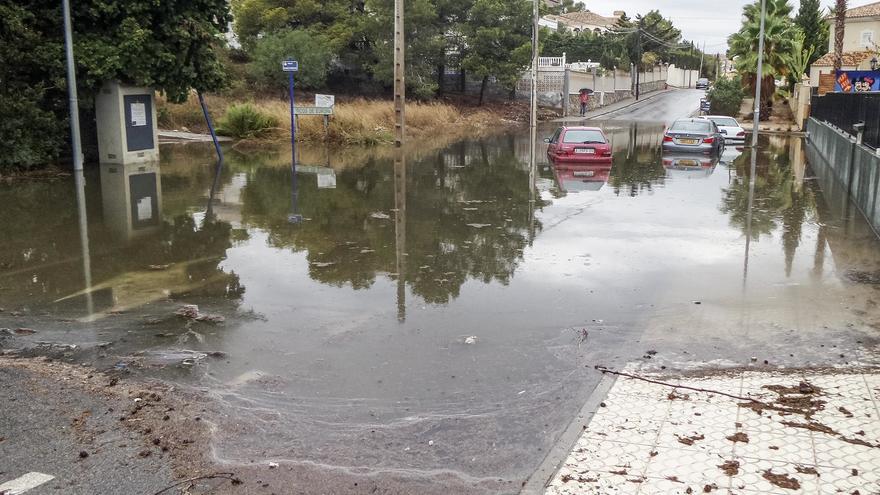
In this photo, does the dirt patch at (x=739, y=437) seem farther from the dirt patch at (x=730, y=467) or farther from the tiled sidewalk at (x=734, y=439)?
the dirt patch at (x=730, y=467)

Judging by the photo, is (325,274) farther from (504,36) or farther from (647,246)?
(504,36)

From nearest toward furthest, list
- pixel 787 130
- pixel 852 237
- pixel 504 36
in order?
pixel 852 237
pixel 787 130
pixel 504 36

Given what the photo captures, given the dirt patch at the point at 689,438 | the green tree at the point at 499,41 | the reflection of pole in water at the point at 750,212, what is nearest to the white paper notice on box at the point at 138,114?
the reflection of pole in water at the point at 750,212

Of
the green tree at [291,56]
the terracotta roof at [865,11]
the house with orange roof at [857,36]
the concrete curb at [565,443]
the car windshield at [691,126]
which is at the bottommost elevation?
the concrete curb at [565,443]

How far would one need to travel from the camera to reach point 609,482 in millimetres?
5043

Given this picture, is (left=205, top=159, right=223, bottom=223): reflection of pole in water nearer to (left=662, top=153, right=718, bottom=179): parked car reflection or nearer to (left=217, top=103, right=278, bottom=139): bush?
(left=217, top=103, right=278, bottom=139): bush

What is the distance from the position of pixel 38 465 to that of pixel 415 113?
129 ft

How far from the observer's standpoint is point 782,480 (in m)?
4.99

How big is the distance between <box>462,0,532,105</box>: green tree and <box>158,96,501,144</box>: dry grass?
726cm

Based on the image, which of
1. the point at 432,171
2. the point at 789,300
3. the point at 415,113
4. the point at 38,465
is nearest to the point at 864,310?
the point at 789,300

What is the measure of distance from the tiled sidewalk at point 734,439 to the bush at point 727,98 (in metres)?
55.5

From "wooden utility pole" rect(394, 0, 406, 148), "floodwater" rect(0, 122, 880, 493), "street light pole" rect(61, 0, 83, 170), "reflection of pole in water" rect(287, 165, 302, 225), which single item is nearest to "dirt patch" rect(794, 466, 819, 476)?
"floodwater" rect(0, 122, 880, 493)

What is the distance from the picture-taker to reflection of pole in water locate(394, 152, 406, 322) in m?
9.57

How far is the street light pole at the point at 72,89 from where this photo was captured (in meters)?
20.6
